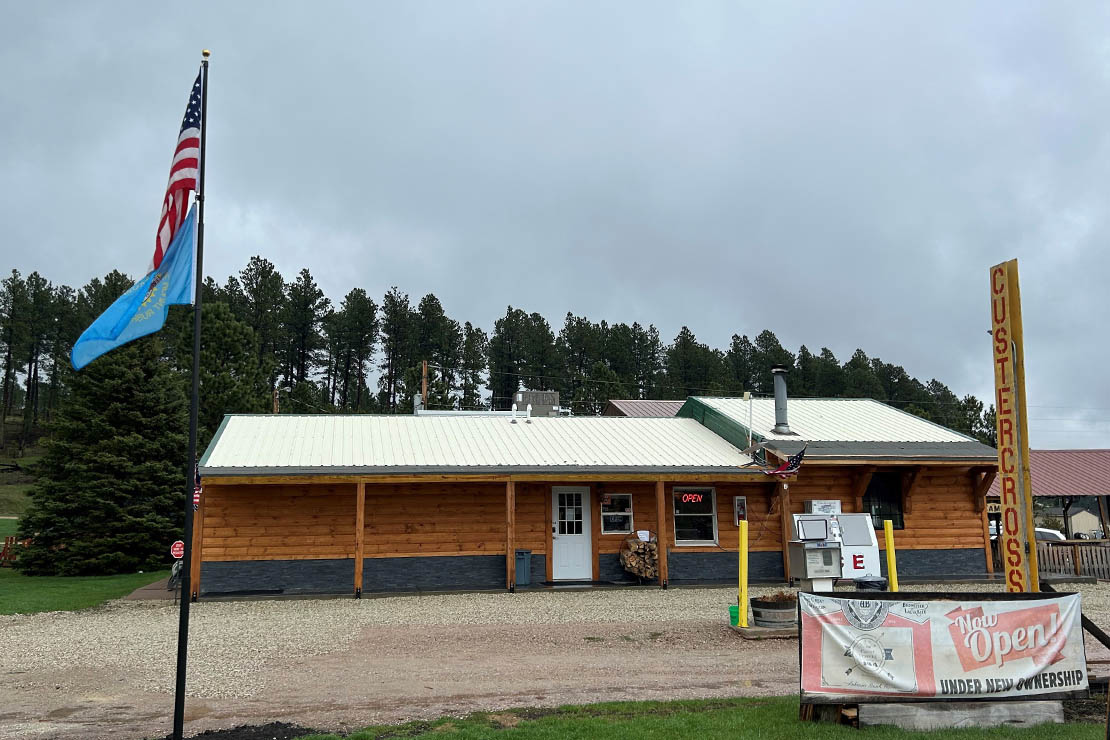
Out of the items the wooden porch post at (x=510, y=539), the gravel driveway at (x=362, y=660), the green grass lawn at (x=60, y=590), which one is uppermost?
the wooden porch post at (x=510, y=539)

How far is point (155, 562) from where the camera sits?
22.4 metres

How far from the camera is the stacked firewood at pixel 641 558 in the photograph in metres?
16.7

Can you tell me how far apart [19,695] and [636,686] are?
6227mm

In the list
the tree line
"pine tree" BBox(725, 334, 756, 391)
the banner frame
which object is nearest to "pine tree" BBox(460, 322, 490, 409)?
the tree line

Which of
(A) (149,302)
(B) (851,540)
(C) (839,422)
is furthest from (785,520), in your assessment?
(A) (149,302)

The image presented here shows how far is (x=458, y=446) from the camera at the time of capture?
1781 centimetres

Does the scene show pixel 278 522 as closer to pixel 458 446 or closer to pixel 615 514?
pixel 458 446

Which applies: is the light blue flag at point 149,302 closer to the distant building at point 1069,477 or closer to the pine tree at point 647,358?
the distant building at point 1069,477

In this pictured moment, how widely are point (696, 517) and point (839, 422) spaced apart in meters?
6.10

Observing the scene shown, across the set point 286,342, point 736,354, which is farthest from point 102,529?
point 736,354

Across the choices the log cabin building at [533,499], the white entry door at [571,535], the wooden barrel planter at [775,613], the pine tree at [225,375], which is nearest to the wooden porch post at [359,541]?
the log cabin building at [533,499]

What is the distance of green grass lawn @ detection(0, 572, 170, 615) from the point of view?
1454 centimetres

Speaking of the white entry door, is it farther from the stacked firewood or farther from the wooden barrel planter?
the wooden barrel planter

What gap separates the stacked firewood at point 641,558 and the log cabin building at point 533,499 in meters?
0.25
